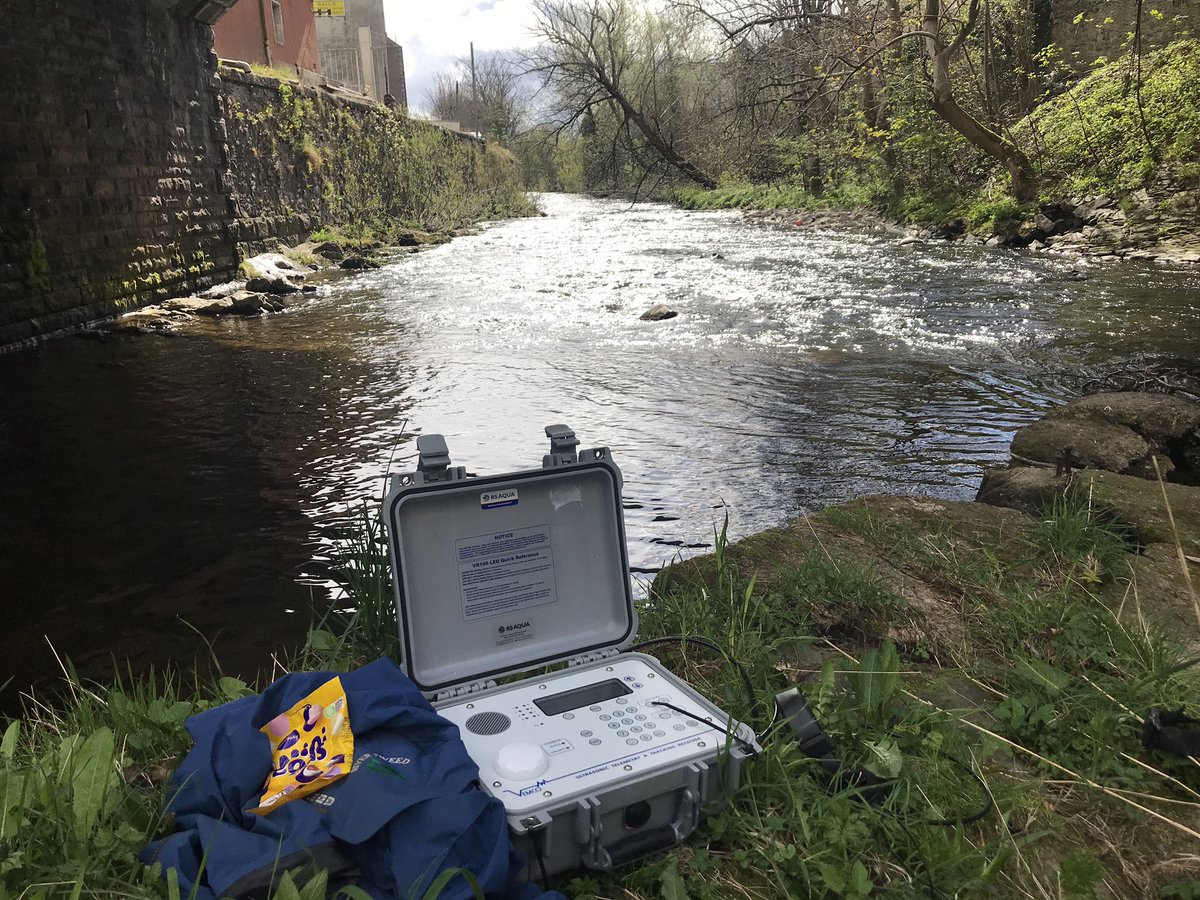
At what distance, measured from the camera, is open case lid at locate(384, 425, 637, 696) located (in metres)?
2.16

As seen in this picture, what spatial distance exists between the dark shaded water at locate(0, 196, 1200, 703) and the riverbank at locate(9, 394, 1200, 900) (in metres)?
1.04

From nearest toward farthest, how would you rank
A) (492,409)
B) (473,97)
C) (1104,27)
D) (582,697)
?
(582,697) → (492,409) → (1104,27) → (473,97)

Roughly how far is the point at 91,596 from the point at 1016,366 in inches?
289

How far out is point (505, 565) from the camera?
2.25 metres

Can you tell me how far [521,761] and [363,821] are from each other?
0.34m

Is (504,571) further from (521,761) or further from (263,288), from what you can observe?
(263,288)

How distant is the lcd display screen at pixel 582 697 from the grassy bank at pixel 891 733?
35cm

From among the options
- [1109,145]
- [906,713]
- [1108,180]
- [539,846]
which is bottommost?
[906,713]

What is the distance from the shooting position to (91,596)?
4.18 meters

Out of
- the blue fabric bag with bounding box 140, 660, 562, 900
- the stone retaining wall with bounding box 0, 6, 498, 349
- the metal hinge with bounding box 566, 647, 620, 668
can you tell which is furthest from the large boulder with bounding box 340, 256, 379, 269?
the blue fabric bag with bounding box 140, 660, 562, 900

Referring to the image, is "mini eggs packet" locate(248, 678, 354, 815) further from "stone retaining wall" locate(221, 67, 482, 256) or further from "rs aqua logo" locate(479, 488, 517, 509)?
"stone retaining wall" locate(221, 67, 482, 256)

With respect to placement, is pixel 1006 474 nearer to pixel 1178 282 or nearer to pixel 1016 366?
pixel 1016 366

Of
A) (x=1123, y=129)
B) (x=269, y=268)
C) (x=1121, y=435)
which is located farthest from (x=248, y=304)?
(x=1123, y=129)

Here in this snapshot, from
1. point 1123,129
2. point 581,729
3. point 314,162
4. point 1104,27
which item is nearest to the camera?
point 581,729
